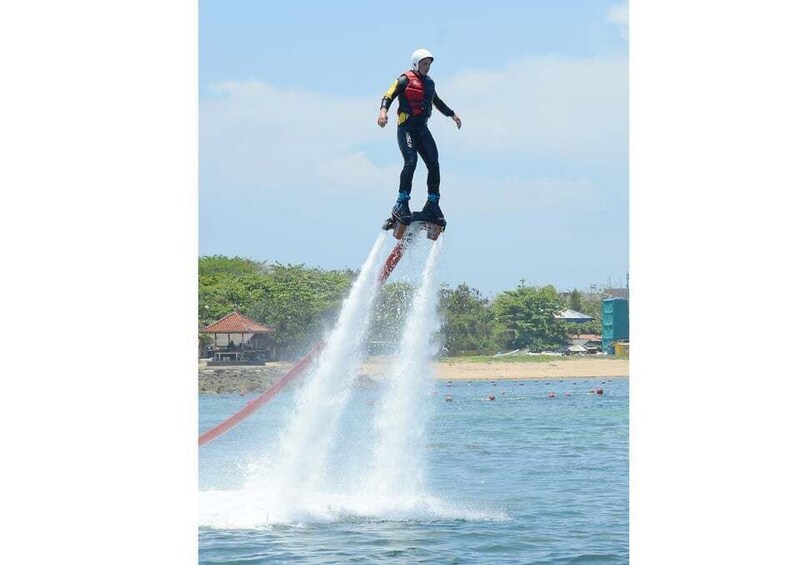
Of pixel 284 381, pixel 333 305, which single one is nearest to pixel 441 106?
pixel 284 381

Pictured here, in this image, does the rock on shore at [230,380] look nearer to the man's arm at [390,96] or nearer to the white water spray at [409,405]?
the white water spray at [409,405]

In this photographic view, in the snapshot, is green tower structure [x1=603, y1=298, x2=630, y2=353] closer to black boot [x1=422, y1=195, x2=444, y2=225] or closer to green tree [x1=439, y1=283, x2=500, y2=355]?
green tree [x1=439, y1=283, x2=500, y2=355]

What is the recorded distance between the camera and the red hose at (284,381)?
9.01 metres

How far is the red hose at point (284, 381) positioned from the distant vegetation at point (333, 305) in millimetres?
18382

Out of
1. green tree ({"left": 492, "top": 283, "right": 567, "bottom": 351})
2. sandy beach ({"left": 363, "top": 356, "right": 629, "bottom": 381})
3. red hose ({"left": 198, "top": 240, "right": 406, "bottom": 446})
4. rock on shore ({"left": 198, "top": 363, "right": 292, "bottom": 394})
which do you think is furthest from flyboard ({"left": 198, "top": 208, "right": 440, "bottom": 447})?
sandy beach ({"left": 363, "top": 356, "right": 629, "bottom": 381})

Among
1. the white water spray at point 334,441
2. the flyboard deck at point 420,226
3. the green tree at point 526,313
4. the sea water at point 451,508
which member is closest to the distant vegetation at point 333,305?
the green tree at point 526,313

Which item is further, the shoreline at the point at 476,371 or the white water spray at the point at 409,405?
the shoreline at the point at 476,371

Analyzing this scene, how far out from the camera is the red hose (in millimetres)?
9008

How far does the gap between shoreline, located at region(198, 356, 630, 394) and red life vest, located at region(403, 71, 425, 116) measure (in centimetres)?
1990
